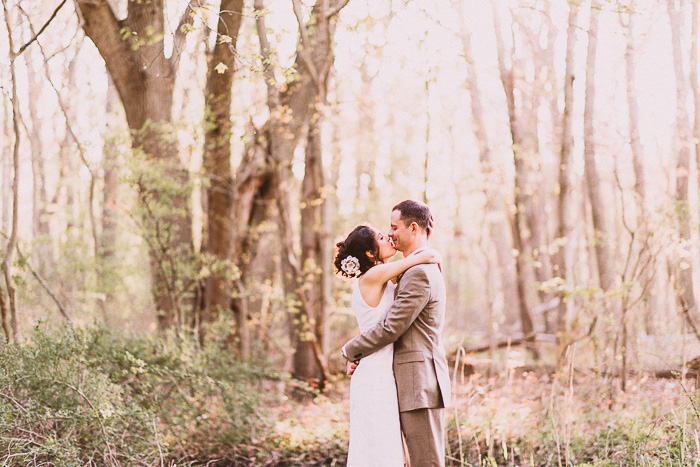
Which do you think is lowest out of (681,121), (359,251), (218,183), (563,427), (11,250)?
(563,427)

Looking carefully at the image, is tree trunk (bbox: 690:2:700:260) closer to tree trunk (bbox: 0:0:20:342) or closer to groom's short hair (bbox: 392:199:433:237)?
groom's short hair (bbox: 392:199:433:237)

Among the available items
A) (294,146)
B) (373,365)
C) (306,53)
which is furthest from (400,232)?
(294,146)

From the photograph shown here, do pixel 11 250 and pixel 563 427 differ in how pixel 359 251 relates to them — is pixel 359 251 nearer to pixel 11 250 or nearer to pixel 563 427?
pixel 563 427

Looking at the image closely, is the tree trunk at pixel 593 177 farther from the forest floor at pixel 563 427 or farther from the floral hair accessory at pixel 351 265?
the floral hair accessory at pixel 351 265

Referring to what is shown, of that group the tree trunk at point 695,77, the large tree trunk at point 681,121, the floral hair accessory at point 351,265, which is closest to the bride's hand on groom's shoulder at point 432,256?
the floral hair accessory at point 351,265

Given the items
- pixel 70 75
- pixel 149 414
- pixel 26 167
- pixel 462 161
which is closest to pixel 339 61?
pixel 149 414

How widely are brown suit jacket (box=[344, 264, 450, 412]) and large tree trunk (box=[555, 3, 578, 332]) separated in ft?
22.6

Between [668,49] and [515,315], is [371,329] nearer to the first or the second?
[668,49]

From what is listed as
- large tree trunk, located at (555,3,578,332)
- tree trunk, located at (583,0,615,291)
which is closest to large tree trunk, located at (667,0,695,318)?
tree trunk, located at (583,0,615,291)

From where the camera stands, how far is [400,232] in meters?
4.46

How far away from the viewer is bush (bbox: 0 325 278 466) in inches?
201

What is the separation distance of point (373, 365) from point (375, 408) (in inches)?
10.0

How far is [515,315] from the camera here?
56.8 feet

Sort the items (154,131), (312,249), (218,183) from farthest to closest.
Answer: (312,249), (218,183), (154,131)
